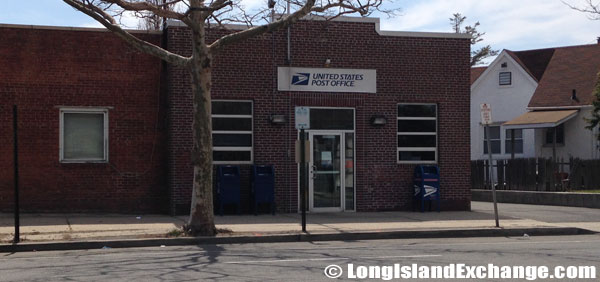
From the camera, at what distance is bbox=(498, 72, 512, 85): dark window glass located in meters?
37.8

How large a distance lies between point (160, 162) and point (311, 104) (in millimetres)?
4125

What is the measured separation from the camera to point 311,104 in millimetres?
19641

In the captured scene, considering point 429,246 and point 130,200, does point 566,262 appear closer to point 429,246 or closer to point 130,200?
point 429,246

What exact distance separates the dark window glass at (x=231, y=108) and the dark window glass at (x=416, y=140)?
422cm

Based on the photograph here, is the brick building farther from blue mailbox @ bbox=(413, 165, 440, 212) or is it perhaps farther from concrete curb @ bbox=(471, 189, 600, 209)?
concrete curb @ bbox=(471, 189, 600, 209)

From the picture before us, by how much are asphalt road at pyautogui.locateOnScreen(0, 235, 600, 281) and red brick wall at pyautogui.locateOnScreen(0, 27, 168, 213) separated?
18.7ft

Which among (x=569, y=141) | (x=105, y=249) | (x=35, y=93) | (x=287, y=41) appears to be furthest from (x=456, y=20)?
(x=105, y=249)

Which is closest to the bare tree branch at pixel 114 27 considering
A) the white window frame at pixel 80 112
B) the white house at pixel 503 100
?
the white window frame at pixel 80 112

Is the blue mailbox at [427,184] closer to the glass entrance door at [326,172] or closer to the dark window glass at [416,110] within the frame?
the dark window glass at [416,110]

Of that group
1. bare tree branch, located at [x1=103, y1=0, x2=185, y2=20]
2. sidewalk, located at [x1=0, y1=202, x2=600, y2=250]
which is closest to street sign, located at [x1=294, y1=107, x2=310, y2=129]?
sidewalk, located at [x1=0, y1=202, x2=600, y2=250]

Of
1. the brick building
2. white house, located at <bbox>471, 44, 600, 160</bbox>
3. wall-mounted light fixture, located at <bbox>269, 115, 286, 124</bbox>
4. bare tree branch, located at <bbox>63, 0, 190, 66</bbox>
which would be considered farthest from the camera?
white house, located at <bbox>471, 44, 600, 160</bbox>

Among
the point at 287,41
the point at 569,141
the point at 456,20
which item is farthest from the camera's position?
the point at 456,20

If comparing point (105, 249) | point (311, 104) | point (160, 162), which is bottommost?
point (105, 249)

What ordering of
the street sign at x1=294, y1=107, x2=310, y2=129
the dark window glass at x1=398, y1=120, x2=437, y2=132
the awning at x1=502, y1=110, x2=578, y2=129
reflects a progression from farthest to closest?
the awning at x1=502, y1=110, x2=578, y2=129, the dark window glass at x1=398, y1=120, x2=437, y2=132, the street sign at x1=294, y1=107, x2=310, y2=129
